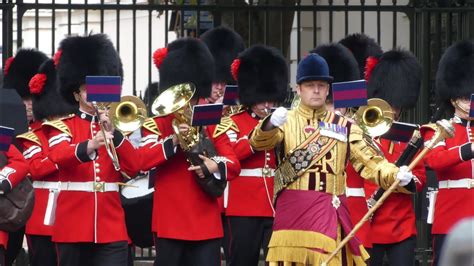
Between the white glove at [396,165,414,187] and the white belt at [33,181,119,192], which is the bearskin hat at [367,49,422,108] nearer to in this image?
the white glove at [396,165,414,187]

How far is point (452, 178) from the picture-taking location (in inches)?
266

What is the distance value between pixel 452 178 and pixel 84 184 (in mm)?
2414

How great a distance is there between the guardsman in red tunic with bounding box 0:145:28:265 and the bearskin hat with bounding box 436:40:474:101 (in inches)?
116

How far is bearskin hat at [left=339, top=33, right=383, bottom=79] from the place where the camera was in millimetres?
8484

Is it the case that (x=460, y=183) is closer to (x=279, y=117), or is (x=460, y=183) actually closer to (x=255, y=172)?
(x=255, y=172)

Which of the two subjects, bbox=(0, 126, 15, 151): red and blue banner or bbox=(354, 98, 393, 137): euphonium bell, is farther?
bbox=(354, 98, 393, 137): euphonium bell

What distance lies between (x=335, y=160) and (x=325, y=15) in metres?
8.40

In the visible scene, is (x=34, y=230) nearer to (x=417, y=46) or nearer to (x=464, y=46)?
(x=464, y=46)

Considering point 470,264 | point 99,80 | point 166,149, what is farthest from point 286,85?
point 470,264

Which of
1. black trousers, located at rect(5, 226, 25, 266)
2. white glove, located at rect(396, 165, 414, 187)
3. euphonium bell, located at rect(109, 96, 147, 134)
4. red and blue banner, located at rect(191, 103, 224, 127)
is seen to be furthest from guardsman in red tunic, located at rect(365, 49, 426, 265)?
black trousers, located at rect(5, 226, 25, 266)

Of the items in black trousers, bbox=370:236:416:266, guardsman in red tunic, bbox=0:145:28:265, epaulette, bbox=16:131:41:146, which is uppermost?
epaulette, bbox=16:131:41:146

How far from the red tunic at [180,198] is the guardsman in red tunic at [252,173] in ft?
2.94

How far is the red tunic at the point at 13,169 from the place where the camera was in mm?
5832

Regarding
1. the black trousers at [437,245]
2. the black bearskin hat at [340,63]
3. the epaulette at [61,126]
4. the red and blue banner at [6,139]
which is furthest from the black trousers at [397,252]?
the red and blue banner at [6,139]
